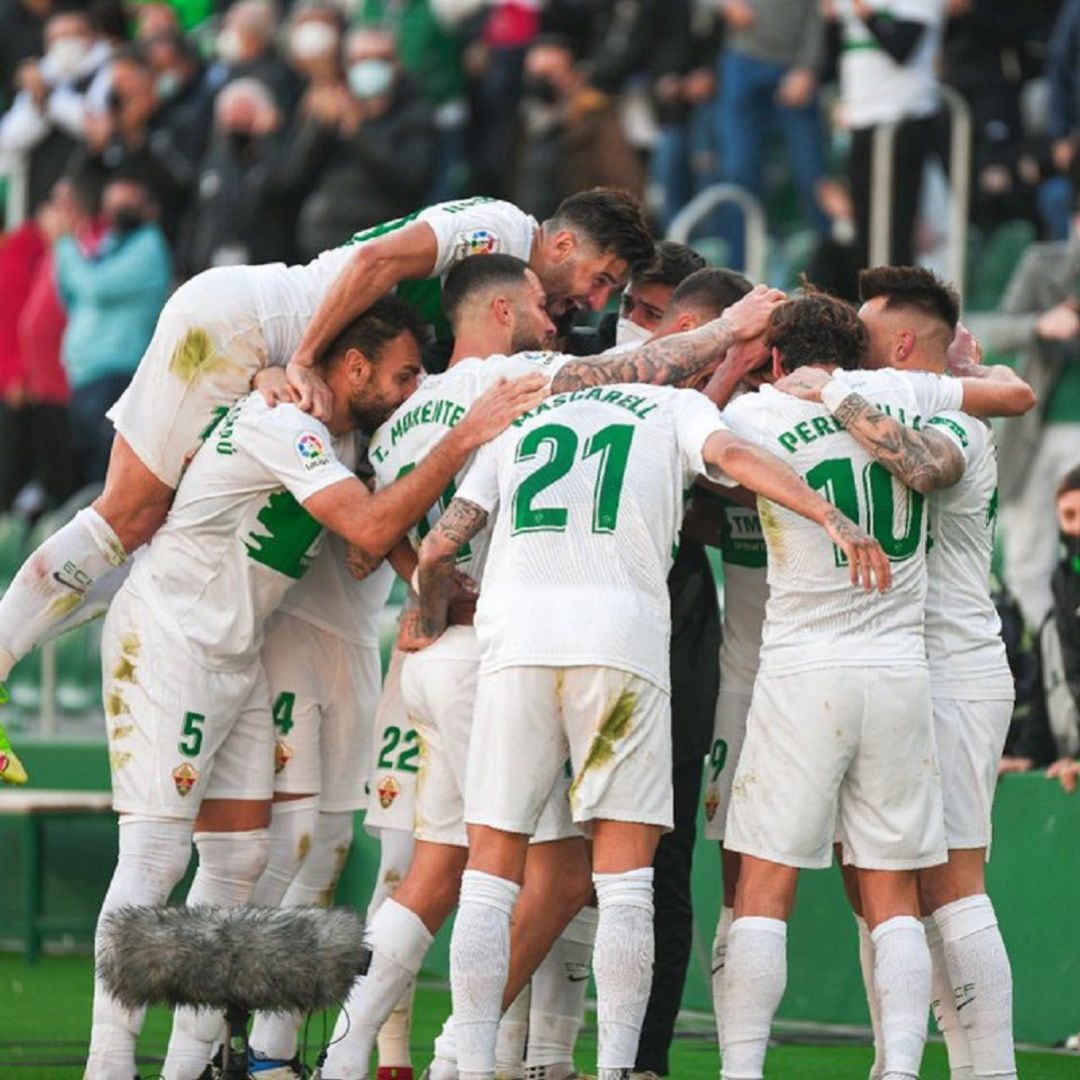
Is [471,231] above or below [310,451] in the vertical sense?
above

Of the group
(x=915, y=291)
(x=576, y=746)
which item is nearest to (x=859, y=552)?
Answer: (x=576, y=746)

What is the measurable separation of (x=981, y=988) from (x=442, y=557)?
1.82m

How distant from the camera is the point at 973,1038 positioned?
23.3 ft

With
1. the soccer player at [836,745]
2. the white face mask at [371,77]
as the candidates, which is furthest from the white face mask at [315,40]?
the soccer player at [836,745]

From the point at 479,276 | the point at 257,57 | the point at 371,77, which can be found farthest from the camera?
the point at 257,57

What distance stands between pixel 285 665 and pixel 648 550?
4.55 feet

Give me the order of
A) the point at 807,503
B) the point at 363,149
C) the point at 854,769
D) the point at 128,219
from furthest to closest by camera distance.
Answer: the point at 128,219, the point at 363,149, the point at 854,769, the point at 807,503

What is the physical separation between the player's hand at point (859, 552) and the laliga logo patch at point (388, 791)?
164 cm

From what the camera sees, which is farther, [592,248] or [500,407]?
[592,248]

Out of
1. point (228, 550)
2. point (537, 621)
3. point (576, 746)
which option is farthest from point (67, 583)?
point (576, 746)

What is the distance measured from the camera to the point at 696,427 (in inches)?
275

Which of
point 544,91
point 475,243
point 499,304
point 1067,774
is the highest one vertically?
point 544,91

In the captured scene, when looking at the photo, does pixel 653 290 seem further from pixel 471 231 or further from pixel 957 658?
pixel 957 658

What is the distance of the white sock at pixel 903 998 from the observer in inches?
270
